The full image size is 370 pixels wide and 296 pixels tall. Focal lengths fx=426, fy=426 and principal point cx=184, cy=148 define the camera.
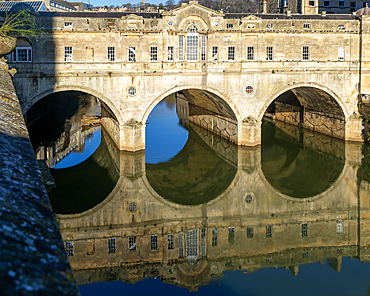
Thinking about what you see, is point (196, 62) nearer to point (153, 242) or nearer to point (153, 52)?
point (153, 52)

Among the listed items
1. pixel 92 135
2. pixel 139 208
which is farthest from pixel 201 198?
pixel 92 135

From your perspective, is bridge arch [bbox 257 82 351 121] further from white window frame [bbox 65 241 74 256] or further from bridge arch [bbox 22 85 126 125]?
white window frame [bbox 65 241 74 256]

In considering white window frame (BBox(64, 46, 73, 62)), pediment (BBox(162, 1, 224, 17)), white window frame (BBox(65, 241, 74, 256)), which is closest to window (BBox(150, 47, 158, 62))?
pediment (BBox(162, 1, 224, 17))

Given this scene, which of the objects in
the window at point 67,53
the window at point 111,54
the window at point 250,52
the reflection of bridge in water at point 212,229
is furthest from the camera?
the window at point 250,52

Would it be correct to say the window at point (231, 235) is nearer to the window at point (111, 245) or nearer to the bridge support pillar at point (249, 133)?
the window at point (111, 245)

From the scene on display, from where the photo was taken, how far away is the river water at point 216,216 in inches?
664

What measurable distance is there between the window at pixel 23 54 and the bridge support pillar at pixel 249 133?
17.9 meters

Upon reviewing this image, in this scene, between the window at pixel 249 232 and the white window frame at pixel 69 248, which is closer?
the white window frame at pixel 69 248

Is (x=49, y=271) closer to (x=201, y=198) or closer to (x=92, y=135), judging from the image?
(x=201, y=198)

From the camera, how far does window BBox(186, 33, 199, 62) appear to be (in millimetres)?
35281

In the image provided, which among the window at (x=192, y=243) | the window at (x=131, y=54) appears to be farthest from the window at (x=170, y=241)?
the window at (x=131, y=54)

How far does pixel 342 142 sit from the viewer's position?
38.6 meters

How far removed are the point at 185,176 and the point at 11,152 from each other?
2503 cm

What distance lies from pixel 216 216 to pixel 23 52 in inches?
779
